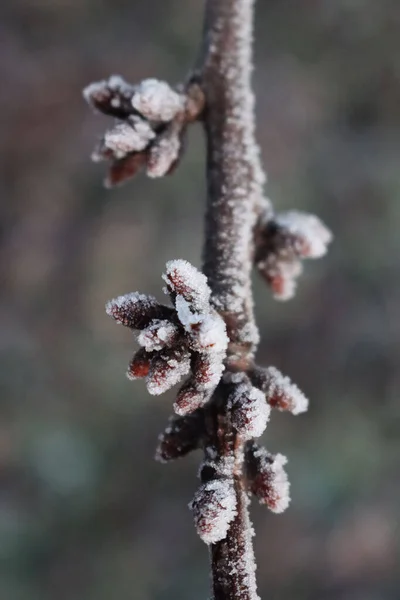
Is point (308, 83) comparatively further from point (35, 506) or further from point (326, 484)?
point (35, 506)

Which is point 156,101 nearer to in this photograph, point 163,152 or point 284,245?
point 163,152

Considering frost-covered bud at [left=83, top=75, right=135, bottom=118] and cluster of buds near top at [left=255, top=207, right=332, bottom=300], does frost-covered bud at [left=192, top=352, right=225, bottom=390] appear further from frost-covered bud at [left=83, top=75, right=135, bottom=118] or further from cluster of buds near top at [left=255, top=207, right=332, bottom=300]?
frost-covered bud at [left=83, top=75, right=135, bottom=118]

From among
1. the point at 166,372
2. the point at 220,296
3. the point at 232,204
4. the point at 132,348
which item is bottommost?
the point at 166,372

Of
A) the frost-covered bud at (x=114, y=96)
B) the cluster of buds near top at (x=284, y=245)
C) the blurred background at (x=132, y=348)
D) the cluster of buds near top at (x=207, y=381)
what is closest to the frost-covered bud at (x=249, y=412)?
the cluster of buds near top at (x=207, y=381)

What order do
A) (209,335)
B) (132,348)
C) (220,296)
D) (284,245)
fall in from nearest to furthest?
(209,335), (220,296), (284,245), (132,348)

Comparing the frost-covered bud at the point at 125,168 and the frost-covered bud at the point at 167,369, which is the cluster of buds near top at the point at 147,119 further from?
the frost-covered bud at the point at 167,369

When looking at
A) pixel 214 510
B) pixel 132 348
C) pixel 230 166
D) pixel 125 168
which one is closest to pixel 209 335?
pixel 214 510

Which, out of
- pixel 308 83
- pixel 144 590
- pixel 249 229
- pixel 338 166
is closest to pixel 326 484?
pixel 144 590
